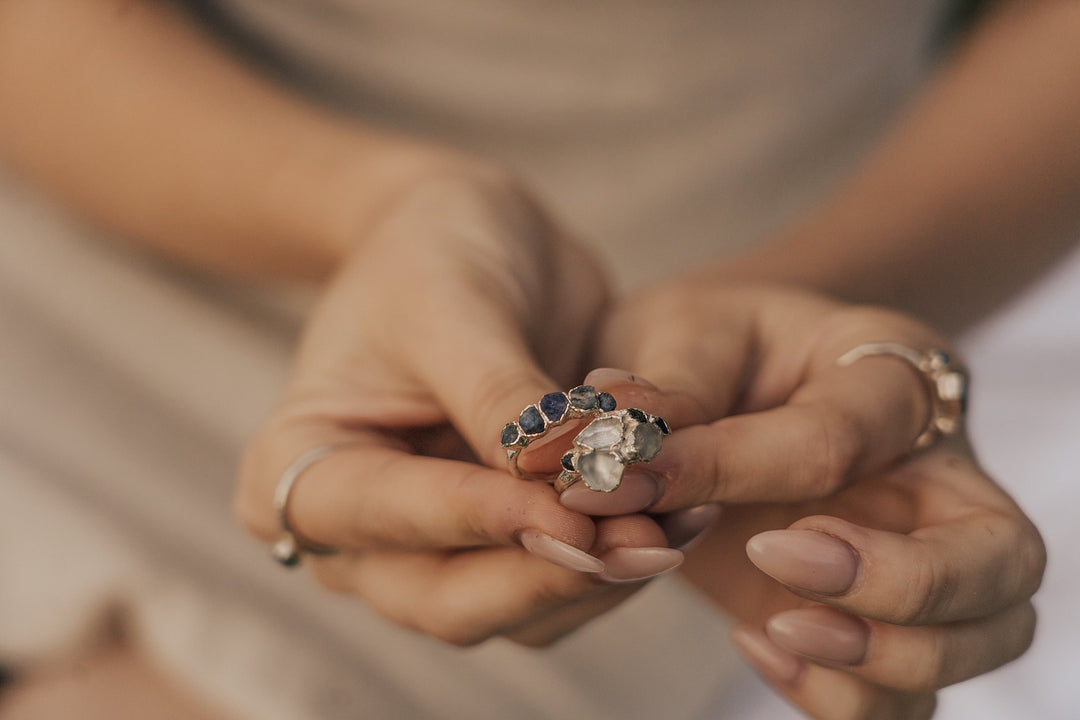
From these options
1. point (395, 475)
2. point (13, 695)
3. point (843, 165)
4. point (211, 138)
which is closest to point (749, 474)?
point (395, 475)

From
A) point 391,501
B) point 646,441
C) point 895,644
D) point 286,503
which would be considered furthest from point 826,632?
point 286,503

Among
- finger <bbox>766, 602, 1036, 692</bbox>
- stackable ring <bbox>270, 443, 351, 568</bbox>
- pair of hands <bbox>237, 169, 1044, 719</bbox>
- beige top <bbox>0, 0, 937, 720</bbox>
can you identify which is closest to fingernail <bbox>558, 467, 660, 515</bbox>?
pair of hands <bbox>237, 169, 1044, 719</bbox>

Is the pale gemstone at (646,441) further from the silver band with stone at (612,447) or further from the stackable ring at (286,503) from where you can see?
the stackable ring at (286,503)

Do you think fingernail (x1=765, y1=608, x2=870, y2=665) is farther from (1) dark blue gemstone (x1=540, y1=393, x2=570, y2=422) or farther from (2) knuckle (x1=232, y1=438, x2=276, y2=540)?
(2) knuckle (x1=232, y1=438, x2=276, y2=540)

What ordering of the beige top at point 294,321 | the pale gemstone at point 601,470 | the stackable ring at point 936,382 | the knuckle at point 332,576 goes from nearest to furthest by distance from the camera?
the pale gemstone at point 601,470 → the stackable ring at point 936,382 → the knuckle at point 332,576 → the beige top at point 294,321

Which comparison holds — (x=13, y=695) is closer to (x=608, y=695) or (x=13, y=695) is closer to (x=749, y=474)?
(x=608, y=695)

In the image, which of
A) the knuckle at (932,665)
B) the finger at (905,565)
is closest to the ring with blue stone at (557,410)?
the finger at (905,565)

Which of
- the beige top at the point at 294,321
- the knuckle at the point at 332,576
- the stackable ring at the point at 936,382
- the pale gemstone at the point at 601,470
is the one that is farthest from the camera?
the beige top at the point at 294,321
